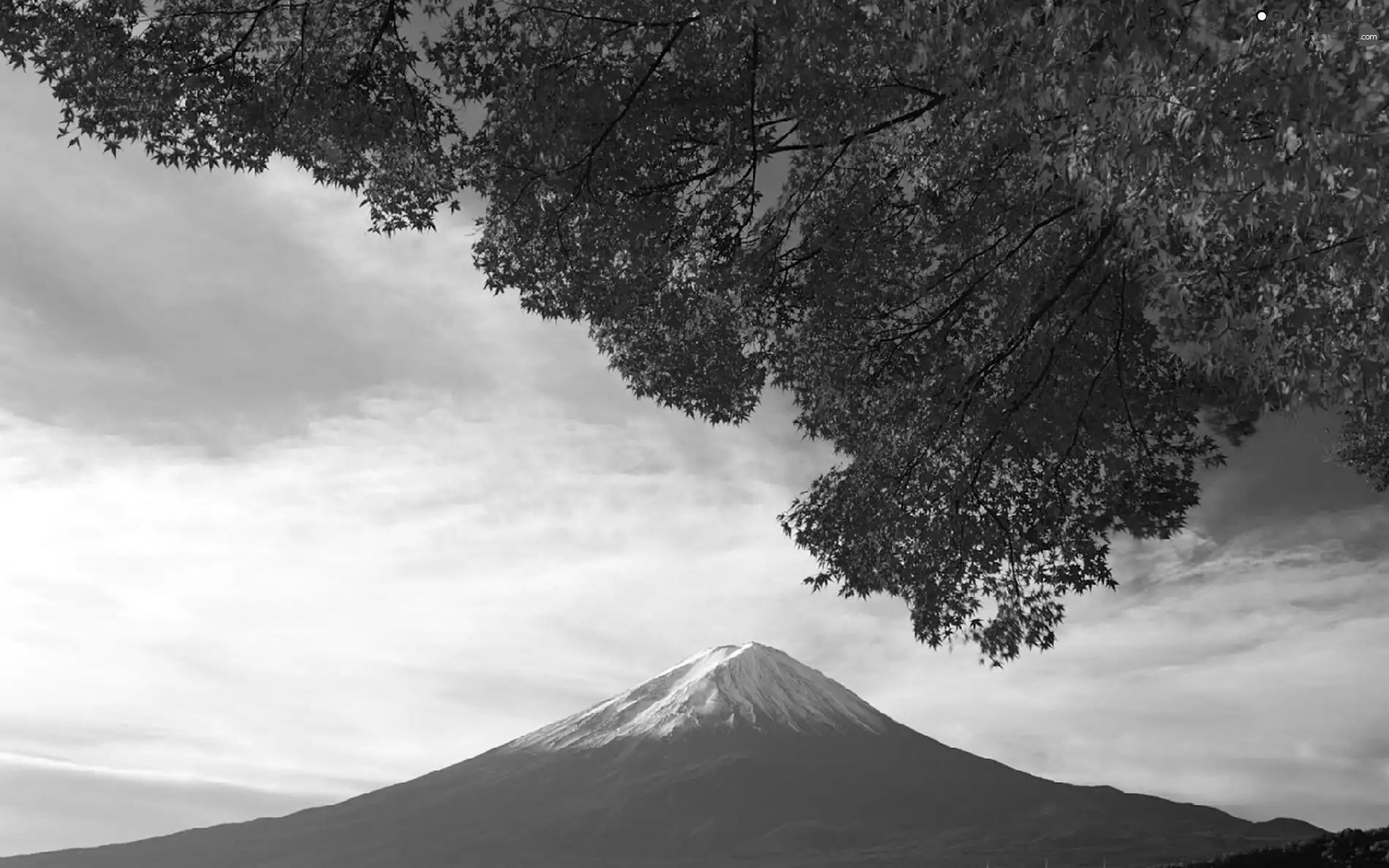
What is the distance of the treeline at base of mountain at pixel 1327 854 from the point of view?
51.6 feet

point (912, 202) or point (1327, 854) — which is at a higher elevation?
point (912, 202)

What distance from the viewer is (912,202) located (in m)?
14.7

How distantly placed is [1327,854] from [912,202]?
11447 mm

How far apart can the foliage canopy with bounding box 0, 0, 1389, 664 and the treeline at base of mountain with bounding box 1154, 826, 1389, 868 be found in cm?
470

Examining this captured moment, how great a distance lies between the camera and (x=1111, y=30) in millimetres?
7445

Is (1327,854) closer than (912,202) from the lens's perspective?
No

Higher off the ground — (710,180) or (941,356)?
(710,180)

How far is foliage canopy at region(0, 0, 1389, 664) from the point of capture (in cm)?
786

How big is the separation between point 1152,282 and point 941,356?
4.34m

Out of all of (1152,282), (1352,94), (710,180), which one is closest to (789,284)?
(710,180)

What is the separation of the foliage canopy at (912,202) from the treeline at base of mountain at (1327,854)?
470cm

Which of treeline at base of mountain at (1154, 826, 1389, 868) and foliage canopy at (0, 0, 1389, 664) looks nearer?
foliage canopy at (0, 0, 1389, 664)

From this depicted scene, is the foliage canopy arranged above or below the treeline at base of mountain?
above

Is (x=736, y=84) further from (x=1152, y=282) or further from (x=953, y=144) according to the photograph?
(x=1152, y=282)
